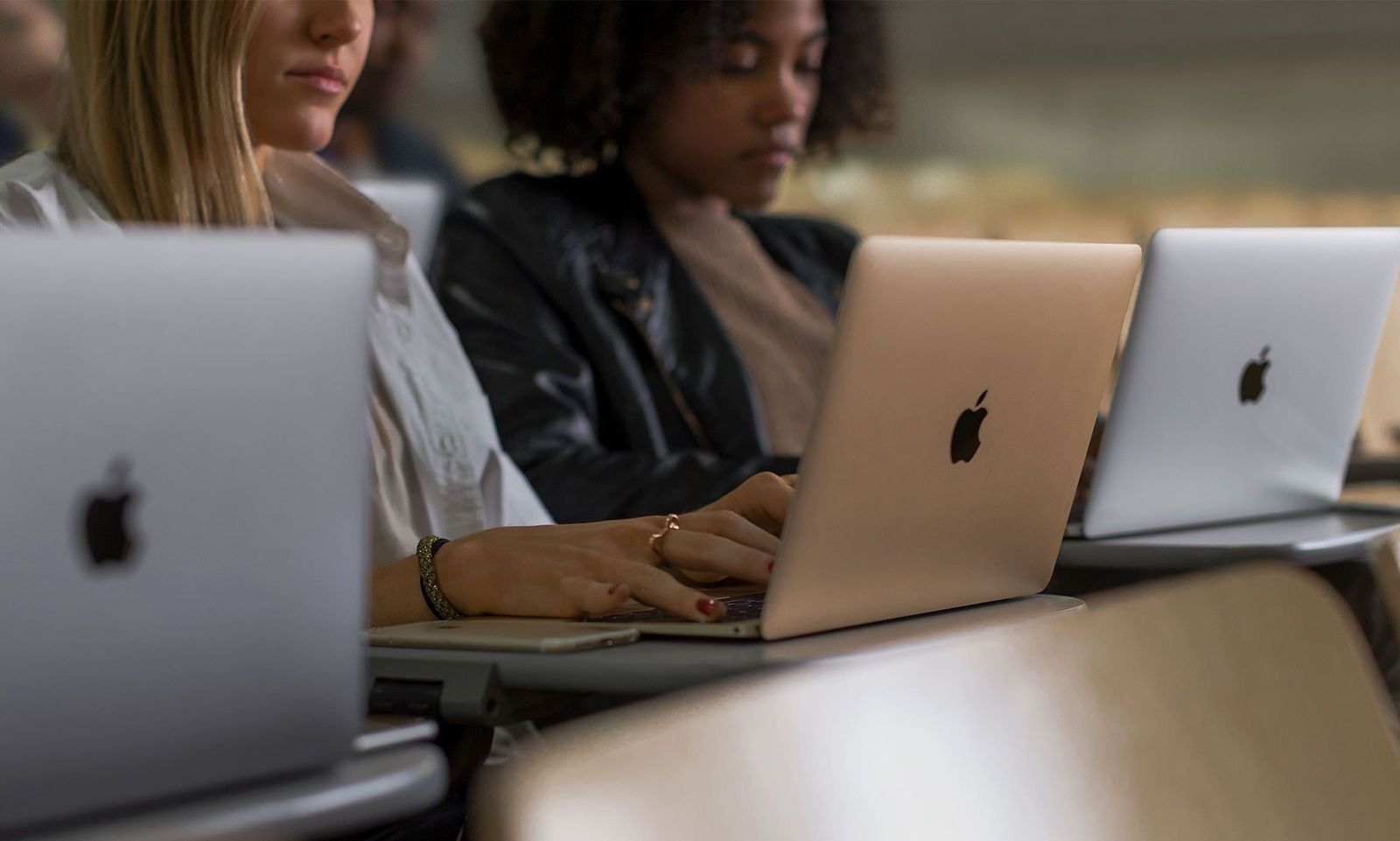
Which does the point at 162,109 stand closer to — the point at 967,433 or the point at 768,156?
the point at 967,433

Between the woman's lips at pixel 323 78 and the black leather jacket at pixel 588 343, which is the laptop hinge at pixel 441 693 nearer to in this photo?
the woman's lips at pixel 323 78

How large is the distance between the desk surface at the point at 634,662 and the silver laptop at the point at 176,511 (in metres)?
0.19

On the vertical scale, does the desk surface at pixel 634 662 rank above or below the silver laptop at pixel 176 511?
below

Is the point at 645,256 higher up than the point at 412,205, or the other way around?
the point at 412,205

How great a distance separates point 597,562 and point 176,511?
0.41m

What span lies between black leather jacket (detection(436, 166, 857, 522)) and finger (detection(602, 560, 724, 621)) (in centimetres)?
67

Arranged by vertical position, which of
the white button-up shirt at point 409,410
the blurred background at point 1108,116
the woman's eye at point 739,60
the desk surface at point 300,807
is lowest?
the blurred background at point 1108,116

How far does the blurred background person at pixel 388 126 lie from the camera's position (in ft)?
12.0

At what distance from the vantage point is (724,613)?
86cm

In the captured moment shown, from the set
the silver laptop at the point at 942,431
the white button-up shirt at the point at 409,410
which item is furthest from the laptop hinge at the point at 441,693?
the white button-up shirt at the point at 409,410

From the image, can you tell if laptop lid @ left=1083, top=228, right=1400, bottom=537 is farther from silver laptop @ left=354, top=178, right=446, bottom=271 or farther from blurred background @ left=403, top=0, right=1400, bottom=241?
blurred background @ left=403, top=0, right=1400, bottom=241

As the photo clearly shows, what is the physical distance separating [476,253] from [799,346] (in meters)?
0.43

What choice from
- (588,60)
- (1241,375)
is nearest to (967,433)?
(1241,375)

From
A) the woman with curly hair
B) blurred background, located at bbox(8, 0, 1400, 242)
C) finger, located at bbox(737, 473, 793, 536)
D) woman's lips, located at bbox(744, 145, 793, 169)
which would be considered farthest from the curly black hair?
blurred background, located at bbox(8, 0, 1400, 242)
